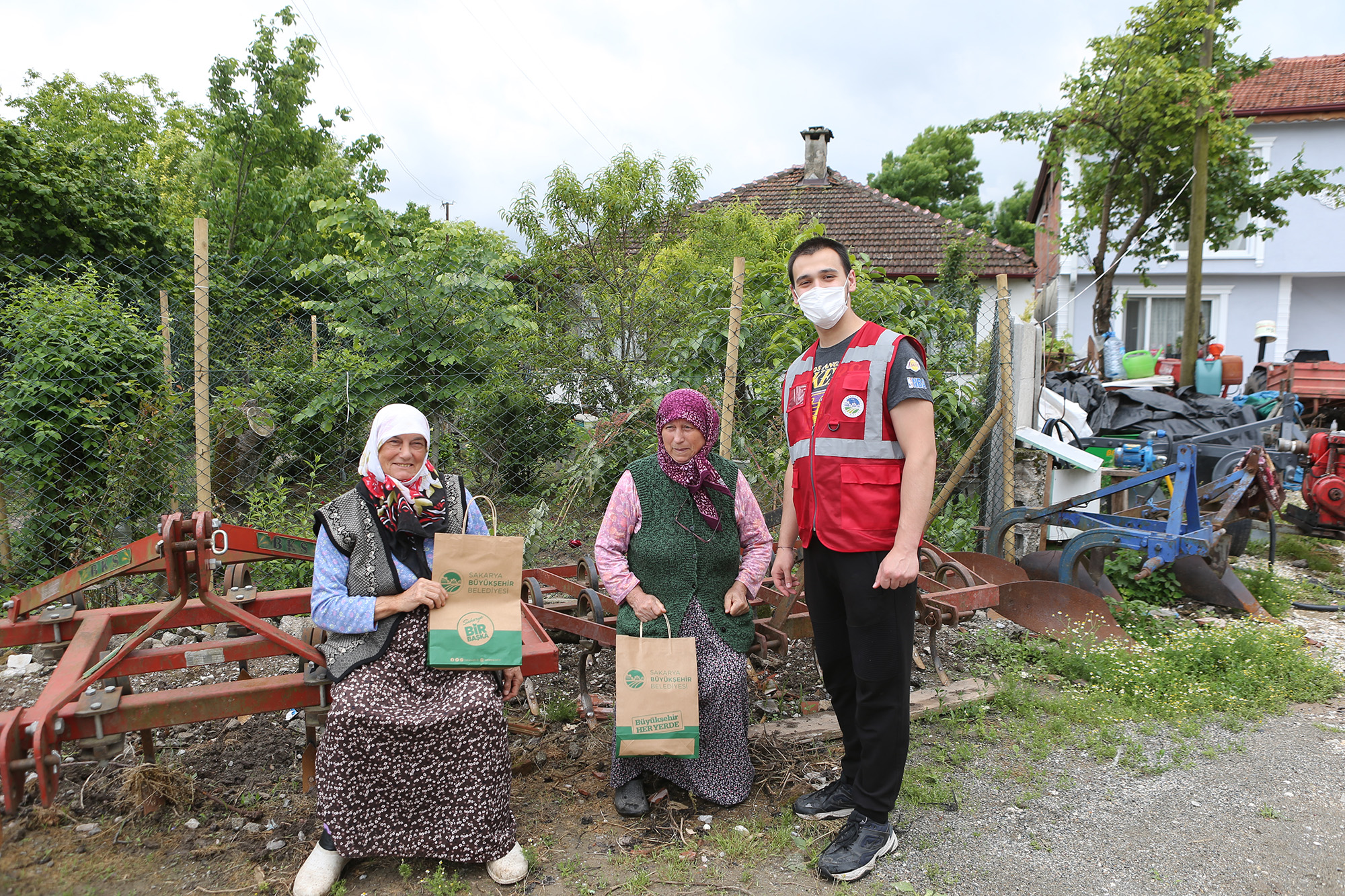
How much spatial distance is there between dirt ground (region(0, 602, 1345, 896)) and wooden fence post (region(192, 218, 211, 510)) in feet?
4.80

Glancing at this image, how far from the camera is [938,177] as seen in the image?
30453mm

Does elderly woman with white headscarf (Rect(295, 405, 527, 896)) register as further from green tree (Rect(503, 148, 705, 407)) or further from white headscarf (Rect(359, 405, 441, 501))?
green tree (Rect(503, 148, 705, 407))

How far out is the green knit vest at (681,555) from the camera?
2992 millimetres

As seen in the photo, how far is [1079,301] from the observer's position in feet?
58.0

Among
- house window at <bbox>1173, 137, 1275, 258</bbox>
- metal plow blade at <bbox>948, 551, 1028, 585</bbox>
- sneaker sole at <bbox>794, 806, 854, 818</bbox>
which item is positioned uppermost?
house window at <bbox>1173, 137, 1275, 258</bbox>

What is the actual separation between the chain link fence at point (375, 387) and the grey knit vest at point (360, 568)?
2.14 meters

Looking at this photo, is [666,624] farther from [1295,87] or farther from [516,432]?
[1295,87]

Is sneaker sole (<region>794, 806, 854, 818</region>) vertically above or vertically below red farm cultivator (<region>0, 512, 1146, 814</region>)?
below

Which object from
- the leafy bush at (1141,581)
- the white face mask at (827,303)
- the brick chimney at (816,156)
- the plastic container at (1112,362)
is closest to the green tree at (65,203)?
the white face mask at (827,303)

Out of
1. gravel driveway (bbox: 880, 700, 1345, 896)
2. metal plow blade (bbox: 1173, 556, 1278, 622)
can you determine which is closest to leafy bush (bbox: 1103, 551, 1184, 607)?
metal plow blade (bbox: 1173, 556, 1278, 622)

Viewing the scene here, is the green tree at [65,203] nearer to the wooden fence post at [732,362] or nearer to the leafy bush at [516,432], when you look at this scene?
the leafy bush at [516,432]

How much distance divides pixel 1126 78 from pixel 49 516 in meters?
12.9

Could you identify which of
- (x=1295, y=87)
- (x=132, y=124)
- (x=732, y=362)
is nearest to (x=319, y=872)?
(x=732, y=362)

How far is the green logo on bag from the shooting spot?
2.61 meters
